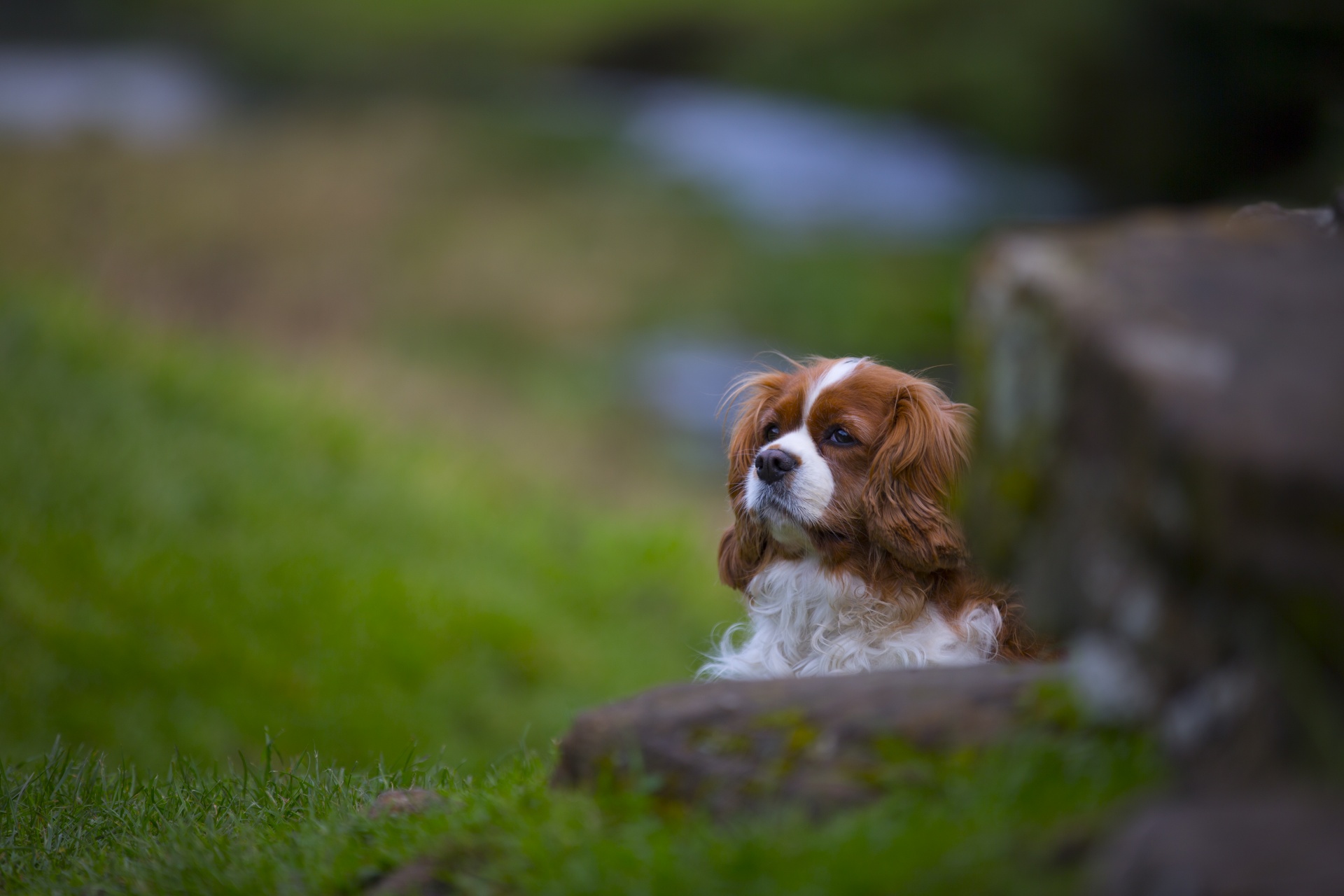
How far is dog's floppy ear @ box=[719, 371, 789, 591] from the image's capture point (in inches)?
183

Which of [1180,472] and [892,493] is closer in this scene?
[1180,472]

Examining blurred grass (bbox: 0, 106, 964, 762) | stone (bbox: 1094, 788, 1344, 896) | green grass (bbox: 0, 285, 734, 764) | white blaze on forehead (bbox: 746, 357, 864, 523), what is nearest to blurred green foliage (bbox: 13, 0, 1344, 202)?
blurred grass (bbox: 0, 106, 964, 762)

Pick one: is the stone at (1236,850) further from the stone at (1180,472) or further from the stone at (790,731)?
the stone at (790,731)

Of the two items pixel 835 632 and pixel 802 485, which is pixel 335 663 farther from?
pixel 802 485

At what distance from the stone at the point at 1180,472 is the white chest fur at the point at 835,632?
67.3 inches

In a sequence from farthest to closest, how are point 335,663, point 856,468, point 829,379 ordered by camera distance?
point 335,663 → point 829,379 → point 856,468

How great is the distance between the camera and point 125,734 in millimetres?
6508

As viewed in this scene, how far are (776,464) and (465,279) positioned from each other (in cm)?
1449

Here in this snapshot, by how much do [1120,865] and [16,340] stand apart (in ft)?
31.3

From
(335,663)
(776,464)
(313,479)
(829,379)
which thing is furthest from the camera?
(313,479)

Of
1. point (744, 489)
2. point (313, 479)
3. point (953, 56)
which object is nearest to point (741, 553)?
point (744, 489)

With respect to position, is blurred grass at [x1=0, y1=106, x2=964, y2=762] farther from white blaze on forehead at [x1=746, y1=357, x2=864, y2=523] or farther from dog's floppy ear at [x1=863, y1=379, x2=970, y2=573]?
dog's floppy ear at [x1=863, y1=379, x2=970, y2=573]

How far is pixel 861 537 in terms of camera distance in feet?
14.5

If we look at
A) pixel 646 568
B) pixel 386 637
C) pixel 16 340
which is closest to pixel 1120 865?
pixel 386 637
